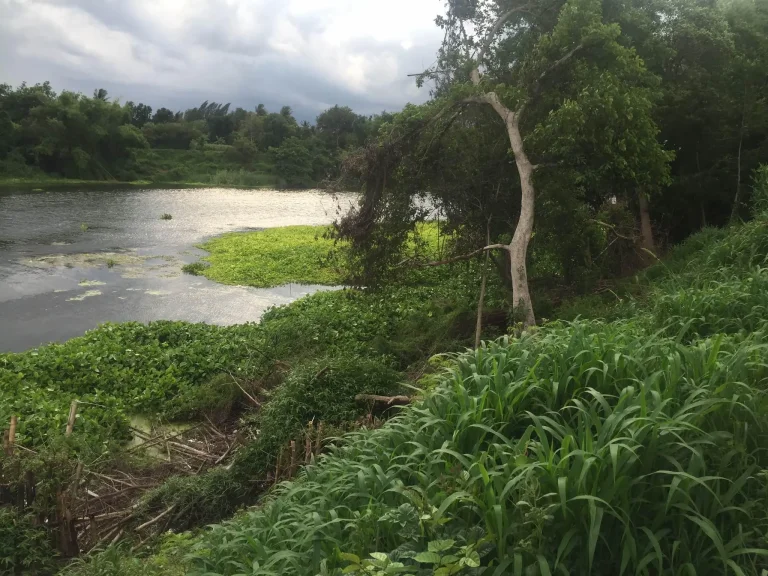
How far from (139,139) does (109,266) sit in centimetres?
4670

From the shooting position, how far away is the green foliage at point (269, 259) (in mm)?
18672

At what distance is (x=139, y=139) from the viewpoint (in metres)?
61.1

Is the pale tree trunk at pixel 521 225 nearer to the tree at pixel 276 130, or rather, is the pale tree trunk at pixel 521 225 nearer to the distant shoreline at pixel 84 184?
the distant shoreline at pixel 84 184

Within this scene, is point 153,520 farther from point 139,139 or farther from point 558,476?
point 139,139

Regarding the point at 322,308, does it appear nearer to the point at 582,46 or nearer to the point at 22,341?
the point at 22,341

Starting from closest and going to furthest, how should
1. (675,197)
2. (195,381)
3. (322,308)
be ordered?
(195,381) → (675,197) → (322,308)

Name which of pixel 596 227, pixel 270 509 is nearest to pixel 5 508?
pixel 270 509

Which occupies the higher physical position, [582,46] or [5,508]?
[582,46]

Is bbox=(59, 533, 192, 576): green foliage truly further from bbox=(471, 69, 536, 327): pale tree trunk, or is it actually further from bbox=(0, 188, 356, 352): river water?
bbox=(0, 188, 356, 352): river water

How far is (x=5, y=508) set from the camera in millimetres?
5402

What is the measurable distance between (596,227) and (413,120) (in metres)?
3.77

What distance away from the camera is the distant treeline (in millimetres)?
53062

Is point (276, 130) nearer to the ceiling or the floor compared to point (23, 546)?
nearer to the ceiling

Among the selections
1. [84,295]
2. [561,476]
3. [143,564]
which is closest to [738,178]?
[561,476]
